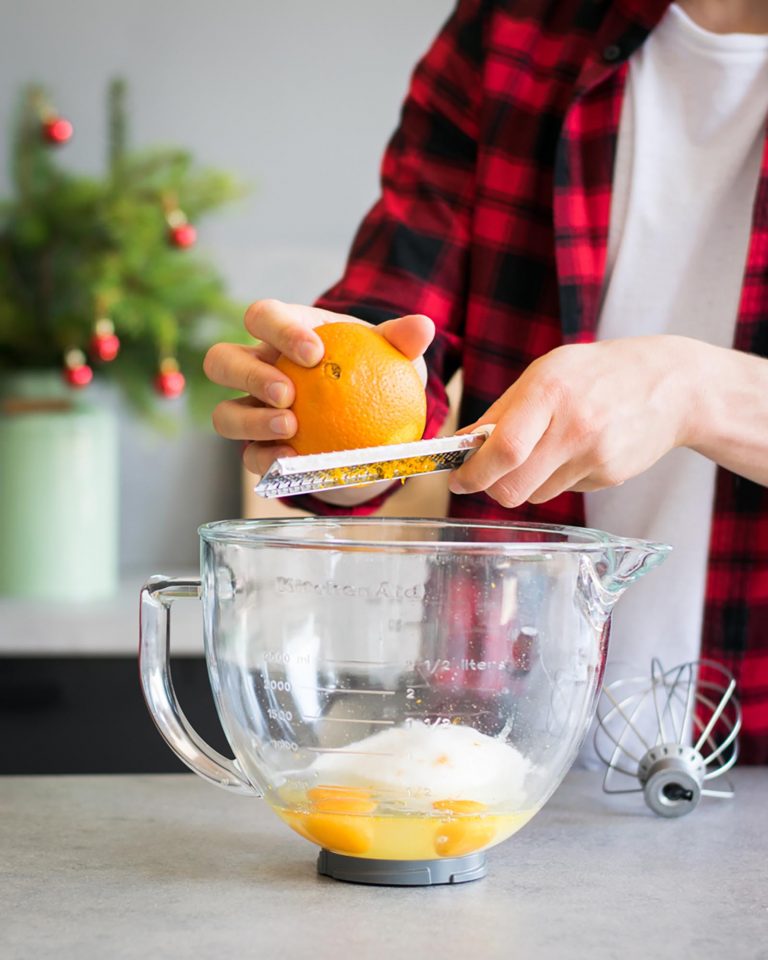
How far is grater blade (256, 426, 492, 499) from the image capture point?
21.7 inches

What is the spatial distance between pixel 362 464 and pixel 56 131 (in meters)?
1.81

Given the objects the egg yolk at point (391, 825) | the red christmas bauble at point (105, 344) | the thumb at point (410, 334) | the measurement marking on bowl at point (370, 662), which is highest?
the thumb at point (410, 334)

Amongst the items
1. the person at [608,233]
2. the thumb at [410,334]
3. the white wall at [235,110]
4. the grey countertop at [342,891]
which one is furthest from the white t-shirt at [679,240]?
the white wall at [235,110]

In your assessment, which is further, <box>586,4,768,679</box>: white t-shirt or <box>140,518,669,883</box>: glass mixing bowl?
<box>586,4,768,679</box>: white t-shirt

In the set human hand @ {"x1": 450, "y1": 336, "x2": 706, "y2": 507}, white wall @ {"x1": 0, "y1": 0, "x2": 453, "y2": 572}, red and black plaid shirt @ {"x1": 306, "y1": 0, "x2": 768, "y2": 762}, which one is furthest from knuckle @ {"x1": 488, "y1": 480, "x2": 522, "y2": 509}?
white wall @ {"x1": 0, "y1": 0, "x2": 453, "y2": 572}

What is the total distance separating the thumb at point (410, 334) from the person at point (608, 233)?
0.24 metres

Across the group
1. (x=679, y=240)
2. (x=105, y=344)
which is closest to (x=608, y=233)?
(x=679, y=240)

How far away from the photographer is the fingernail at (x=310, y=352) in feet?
2.25

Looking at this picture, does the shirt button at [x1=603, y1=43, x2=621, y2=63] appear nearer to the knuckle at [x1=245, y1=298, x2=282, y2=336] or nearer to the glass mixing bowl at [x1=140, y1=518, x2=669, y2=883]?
the knuckle at [x1=245, y1=298, x2=282, y2=336]

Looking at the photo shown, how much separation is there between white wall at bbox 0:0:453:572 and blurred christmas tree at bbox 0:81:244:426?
181 millimetres

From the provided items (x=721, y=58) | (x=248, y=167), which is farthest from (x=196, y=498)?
(x=721, y=58)

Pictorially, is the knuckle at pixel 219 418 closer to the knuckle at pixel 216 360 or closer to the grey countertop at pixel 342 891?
the knuckle at pixel 216 360

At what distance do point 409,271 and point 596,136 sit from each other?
0.65 feet

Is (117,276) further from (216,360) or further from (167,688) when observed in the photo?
(167,688)
